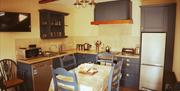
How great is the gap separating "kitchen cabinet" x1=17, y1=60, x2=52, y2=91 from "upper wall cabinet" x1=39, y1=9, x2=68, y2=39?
36.7 inches

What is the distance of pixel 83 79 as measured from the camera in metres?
1.96

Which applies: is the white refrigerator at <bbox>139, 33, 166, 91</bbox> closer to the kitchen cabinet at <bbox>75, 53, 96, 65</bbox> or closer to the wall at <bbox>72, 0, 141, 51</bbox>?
the wall at <bbox>72, 0, 141, 51</bbox>

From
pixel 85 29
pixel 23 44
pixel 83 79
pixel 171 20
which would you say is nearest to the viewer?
pixel 83 79

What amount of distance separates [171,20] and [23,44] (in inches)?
125

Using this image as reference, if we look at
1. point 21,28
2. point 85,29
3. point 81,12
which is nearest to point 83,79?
point 21,28

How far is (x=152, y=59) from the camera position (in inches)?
113

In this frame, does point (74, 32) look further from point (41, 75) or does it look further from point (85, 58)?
point (41, 75)

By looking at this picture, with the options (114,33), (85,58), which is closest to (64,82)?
(85,58)

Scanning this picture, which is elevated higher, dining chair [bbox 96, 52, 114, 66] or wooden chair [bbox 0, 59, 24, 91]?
dining chair [bbox 96, 52, 114, 66]

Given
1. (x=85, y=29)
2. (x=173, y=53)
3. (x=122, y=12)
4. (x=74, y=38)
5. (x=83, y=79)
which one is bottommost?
(x=83, y=79)

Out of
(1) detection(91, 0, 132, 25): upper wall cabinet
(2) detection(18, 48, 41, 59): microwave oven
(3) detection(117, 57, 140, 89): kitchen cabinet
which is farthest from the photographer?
(1) detection(91, 0, 132, 25): upper wall cabinet

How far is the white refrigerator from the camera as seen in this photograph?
9.09 ft

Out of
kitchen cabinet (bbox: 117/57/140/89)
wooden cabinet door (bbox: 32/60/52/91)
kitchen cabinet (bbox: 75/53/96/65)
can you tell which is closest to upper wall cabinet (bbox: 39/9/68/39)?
kitchen cabinet (bbox: 75/53/96/65)

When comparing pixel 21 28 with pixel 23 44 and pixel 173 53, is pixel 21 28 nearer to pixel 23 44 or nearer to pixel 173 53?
pixel 23 44
